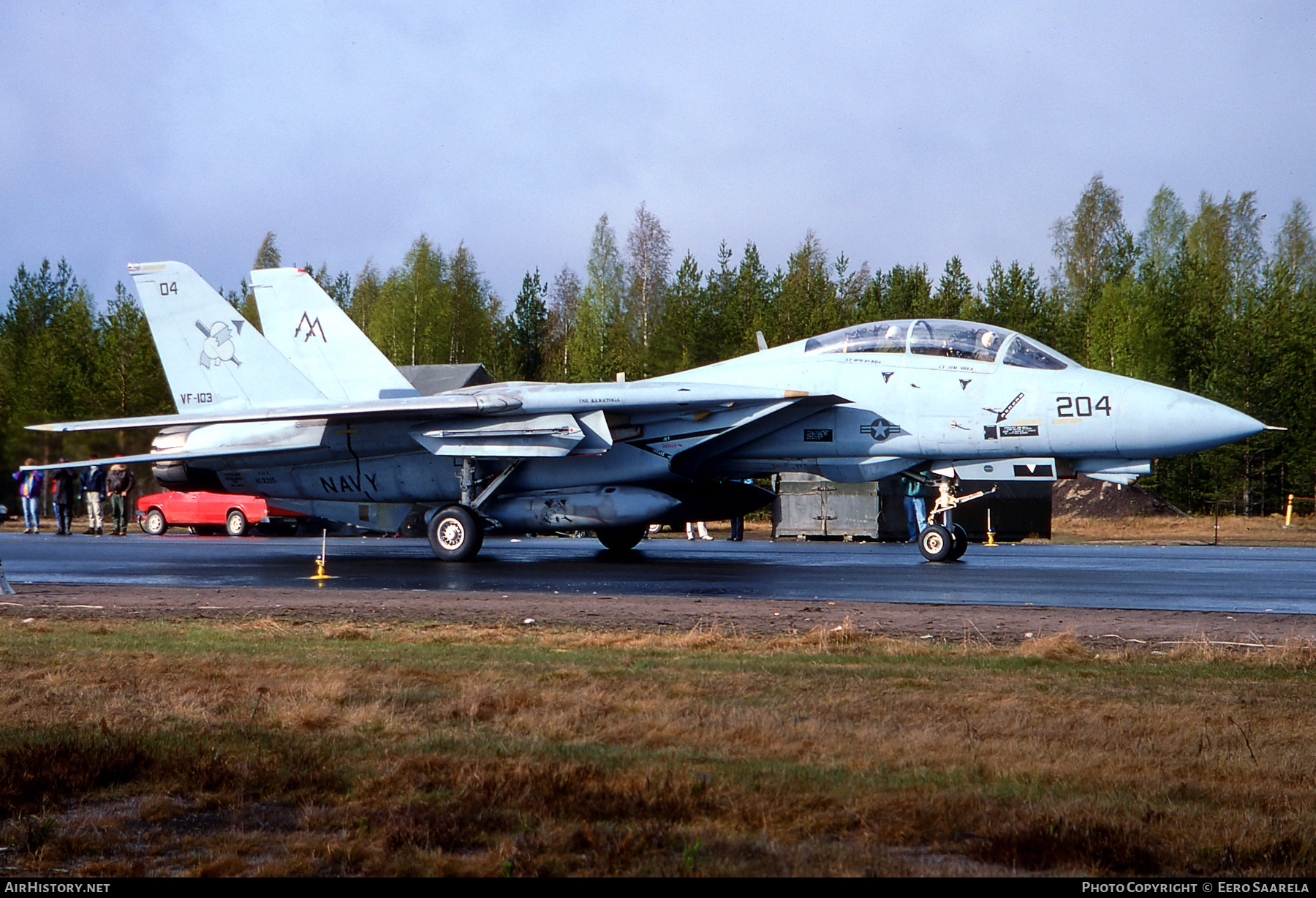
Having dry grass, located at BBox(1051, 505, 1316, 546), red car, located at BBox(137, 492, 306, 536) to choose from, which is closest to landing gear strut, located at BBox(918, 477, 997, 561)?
dry grass, located at BBox(1051, 505, 1316, 546)

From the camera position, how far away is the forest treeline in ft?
116

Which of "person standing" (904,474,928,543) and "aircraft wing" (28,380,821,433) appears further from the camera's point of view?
"person standing" (904,474,928,543)

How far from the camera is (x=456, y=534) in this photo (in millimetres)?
17453

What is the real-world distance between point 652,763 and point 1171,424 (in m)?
11.9

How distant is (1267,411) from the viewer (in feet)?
148

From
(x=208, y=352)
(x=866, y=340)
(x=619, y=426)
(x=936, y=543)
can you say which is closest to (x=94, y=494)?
(x=208, y=352)

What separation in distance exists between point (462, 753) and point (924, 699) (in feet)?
8.47

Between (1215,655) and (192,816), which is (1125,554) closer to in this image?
(1215,655)

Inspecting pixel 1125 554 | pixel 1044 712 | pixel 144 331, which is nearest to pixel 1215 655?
pixel 1044 712

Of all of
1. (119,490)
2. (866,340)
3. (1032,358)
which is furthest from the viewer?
(119,490)

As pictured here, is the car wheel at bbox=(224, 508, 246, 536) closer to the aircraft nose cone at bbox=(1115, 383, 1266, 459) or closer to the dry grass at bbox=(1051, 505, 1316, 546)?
the dry grass at bbox=(1051, 505, 1316, 546)

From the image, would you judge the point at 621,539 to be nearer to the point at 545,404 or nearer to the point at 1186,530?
the point at 545,404

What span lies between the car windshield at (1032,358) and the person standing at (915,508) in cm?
230

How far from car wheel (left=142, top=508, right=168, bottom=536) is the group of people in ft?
3.30
